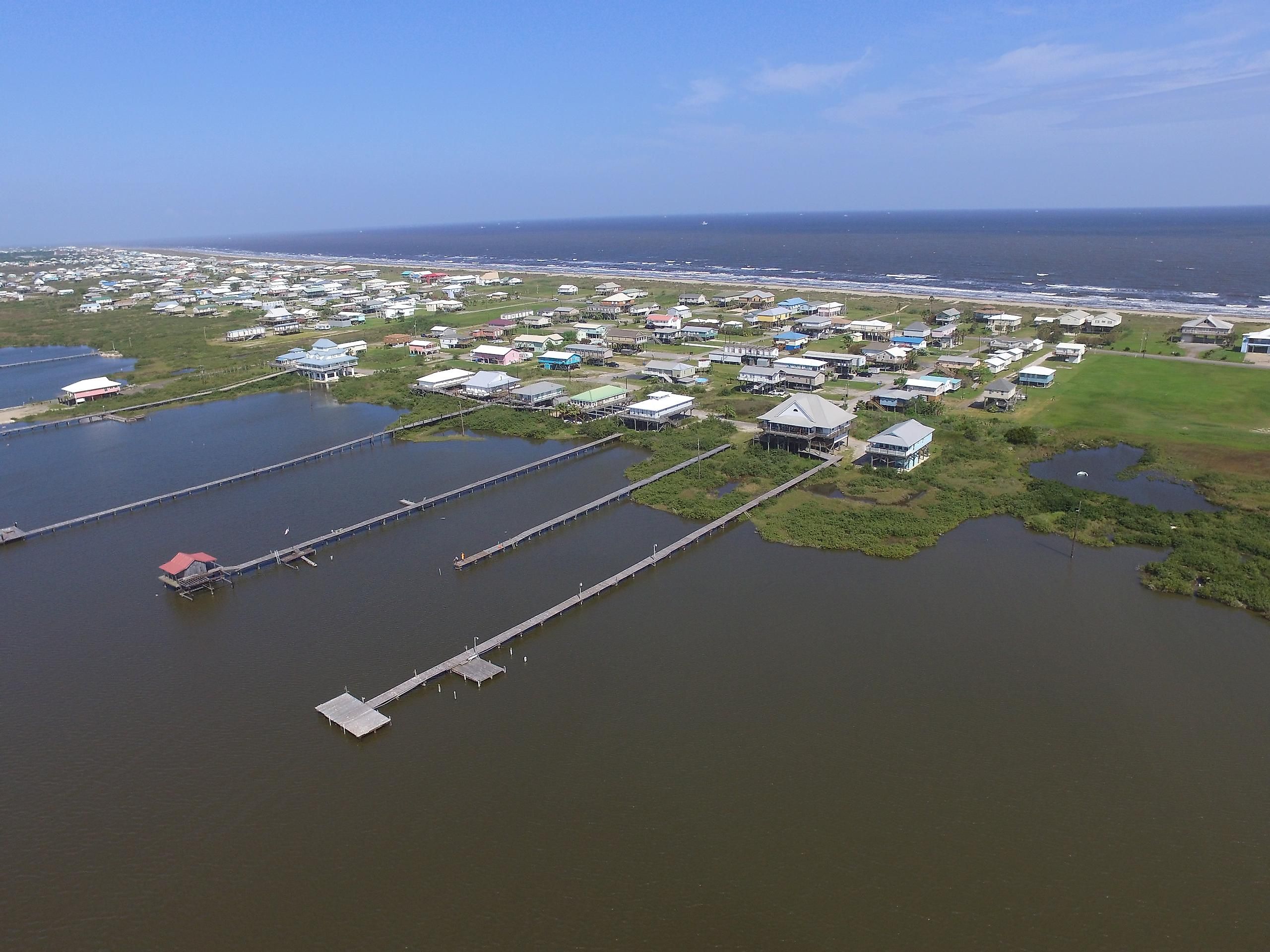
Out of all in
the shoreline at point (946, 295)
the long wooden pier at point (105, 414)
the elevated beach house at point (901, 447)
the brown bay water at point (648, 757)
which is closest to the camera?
the brown bay water at point (648, 757)

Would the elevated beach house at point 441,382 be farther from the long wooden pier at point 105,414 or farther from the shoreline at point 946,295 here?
the shoreline at point 946,295

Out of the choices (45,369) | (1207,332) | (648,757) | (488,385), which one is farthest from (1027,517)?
(45,369)

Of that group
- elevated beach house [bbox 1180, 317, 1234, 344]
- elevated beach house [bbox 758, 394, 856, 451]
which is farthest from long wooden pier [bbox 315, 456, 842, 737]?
elevated beach house [bbox 1180, 317, 1234, 344]

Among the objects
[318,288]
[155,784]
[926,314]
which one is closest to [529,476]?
[155,784]

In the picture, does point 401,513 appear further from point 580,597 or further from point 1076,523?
point 1076,523

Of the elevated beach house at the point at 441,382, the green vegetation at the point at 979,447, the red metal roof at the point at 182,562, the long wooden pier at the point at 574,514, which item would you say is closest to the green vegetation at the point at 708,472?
the green vegetation at the point at 979,447

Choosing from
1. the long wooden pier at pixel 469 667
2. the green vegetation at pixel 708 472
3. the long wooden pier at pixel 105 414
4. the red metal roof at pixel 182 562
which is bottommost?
the long wooden pier at pixel 105 414
